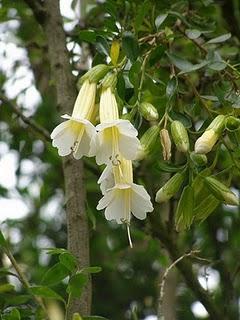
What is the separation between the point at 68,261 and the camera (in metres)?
1.03

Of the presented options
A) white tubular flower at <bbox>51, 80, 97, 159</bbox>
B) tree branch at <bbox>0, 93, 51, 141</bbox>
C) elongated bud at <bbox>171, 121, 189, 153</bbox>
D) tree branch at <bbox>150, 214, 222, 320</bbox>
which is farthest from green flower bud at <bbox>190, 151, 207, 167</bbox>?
tree branch at <bbox>0, 93, 51, 141</bbox>

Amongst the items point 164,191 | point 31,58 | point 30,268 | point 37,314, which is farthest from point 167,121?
point 30,268

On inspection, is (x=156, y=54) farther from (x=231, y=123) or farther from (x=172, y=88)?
(x=231, y=123)

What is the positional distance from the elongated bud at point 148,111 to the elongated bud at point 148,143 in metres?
0.02

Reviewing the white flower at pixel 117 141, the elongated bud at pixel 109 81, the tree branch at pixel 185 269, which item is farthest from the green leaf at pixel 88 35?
the tree branch at pixel 185 269

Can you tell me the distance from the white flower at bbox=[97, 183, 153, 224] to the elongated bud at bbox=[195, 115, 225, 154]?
0.33 feet

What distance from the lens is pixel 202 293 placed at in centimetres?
152

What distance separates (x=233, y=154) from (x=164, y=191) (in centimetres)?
11

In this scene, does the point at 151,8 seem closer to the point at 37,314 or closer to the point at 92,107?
the point at 92,107

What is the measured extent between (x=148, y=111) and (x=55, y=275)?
11.0 inches

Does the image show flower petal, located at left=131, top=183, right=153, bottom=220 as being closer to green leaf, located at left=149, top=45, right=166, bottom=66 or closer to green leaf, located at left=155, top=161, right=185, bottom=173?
green leaf, located at left=155, top=161, right=185, bottom=173

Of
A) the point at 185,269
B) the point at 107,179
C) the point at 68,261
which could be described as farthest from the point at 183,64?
the point at 185,269

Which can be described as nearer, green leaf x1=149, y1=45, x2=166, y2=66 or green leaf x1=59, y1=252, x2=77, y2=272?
green leaf x1=59, y1=252, x2=77, y2=272

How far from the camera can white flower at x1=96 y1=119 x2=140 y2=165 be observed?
3.22ft
